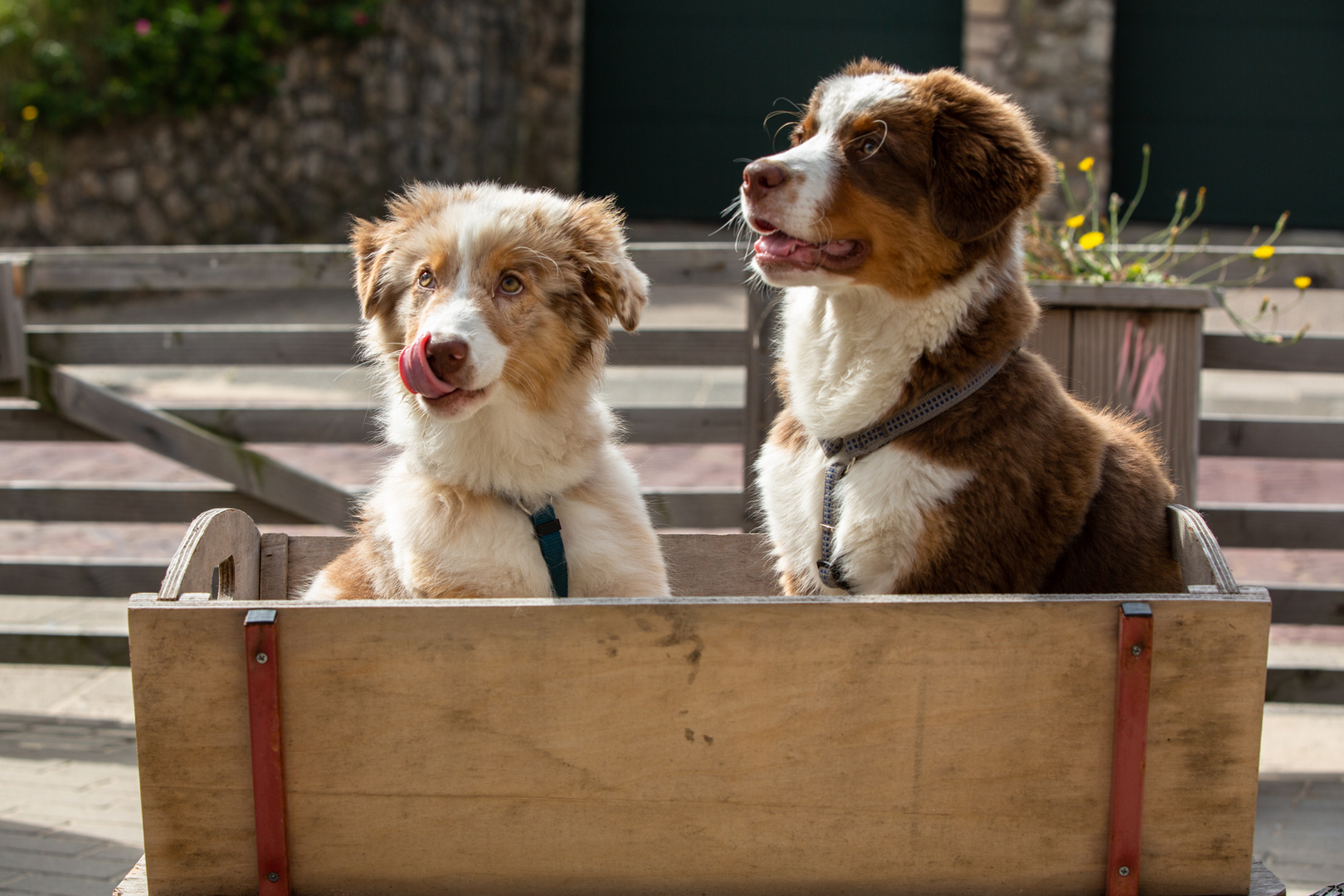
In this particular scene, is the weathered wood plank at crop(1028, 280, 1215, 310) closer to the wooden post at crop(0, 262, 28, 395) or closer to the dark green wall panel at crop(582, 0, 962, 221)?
the wooden post at crop(0, 262, 28, 395)

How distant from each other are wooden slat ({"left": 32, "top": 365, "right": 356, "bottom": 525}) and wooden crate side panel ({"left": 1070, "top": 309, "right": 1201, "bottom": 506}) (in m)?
2.94

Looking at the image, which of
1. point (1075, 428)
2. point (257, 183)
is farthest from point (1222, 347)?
point (257, 183)

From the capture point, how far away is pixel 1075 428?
2309mm

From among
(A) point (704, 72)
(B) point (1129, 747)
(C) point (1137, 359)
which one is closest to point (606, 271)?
(B) point (1129, 747)

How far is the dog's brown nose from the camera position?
2.18 m

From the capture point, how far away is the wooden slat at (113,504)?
492cm

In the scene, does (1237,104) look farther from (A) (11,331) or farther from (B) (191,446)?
(A) (11,331)

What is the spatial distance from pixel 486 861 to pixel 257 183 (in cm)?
1121

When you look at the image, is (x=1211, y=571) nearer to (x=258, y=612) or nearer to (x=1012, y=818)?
(x=1012, y=818)

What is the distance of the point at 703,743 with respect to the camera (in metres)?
1.86

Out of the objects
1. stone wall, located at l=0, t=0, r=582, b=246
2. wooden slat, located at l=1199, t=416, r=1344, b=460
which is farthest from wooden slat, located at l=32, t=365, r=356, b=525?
stone wall, located at l=0, t=0, r=582, b=246

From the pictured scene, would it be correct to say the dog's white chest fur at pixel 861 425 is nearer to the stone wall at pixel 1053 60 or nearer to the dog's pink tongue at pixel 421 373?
the dog's pink tongue at pixel 421 373

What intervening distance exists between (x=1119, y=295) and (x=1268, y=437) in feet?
4.10

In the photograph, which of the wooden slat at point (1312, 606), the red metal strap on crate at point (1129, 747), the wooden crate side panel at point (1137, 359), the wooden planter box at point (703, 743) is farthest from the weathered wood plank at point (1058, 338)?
the red metal strap on crate at point (1129, 747)
